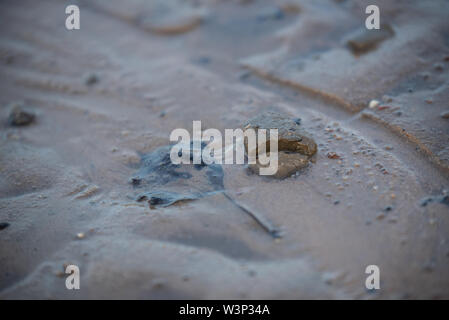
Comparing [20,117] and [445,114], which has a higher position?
[20,117]

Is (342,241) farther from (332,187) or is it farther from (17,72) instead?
(17,72)

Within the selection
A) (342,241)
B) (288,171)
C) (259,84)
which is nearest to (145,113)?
(259,84)

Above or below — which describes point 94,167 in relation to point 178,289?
above

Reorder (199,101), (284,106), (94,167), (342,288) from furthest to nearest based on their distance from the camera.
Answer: (199,101) < (284,106) < (94,167) < (342,288)

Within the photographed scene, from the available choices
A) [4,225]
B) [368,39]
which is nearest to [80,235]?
[4,225]

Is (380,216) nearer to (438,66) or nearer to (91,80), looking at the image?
(438,66)

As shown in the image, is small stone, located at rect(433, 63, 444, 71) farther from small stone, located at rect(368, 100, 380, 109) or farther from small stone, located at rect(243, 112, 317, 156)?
small stone, located at rect(243, 112, 317, 156)
